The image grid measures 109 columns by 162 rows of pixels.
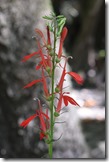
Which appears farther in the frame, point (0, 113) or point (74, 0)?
point (74, 0)

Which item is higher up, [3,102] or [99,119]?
[3,102]

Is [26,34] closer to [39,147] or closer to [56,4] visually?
A: [39,147]

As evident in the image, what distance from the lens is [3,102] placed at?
1607mm

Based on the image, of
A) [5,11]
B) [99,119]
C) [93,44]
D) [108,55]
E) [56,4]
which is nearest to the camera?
[108,55]

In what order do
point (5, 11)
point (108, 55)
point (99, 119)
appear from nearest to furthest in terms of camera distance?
1. point (108, 55)
2. point (5, 11)
3. point (99, 119)

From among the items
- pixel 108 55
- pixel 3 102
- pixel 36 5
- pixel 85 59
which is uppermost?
pixel 36 5

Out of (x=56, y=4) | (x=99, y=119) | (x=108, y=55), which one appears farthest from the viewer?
(x=56, y=4)

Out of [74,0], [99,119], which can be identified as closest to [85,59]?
[74,0]

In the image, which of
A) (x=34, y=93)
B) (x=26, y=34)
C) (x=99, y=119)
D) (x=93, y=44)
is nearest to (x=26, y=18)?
(x=26, y=34)

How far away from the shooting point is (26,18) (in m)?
1.58

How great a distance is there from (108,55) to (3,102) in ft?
1.70

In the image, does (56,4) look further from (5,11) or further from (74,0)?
(5,11)

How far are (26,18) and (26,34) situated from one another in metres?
0.05

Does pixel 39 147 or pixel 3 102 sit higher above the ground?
pixel 3 102
